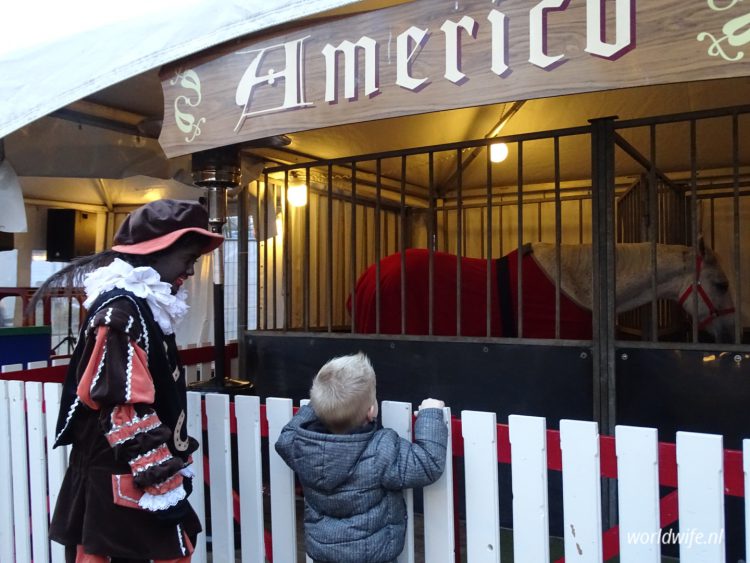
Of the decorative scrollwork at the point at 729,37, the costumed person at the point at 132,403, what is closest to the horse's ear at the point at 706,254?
the decorative scrollwork at the point at 729,37

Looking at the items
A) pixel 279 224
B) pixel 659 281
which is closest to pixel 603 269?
pixel 659 281

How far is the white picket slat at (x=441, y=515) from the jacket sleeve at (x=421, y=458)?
0.30 ft

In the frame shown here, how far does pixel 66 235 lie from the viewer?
5.74m

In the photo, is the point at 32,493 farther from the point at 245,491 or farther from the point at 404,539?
the point at 404,539

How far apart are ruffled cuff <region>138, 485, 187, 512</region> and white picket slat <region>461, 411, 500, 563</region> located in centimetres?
82

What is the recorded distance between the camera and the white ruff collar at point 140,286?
165 cm

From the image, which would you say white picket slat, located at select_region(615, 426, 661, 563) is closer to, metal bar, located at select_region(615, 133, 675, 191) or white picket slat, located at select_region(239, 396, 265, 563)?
white picket slat, located at select_region(239, 396, 265, 563)

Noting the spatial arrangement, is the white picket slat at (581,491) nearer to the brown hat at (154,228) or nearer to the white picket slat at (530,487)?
the white picket slat at (530,487)

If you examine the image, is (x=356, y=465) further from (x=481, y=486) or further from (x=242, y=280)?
(x=242, y=280)

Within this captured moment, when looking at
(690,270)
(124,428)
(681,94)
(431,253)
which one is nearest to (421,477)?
(124,428)

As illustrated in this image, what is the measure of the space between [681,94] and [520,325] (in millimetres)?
2447

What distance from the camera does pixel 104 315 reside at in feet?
5.15

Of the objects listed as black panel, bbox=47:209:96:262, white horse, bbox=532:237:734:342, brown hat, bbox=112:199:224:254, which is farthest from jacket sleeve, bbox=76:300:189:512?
black panel, bbox=47:209:96:262

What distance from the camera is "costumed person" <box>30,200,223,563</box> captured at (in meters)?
1.53
